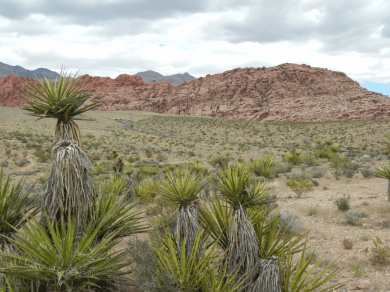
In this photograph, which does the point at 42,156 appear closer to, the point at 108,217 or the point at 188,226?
the point at 108,217

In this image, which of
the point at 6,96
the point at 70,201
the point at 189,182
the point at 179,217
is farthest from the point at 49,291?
the point at 6,96

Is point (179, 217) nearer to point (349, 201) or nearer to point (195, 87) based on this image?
point (349, 201)

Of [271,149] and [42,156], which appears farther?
[271,149]

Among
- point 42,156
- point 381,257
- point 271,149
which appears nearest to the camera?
point 381,257

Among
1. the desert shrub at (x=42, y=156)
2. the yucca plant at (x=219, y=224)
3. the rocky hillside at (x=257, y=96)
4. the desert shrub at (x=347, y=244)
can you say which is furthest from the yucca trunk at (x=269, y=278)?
the rocky hillside at (x=257, y=96)

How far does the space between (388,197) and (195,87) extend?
9073 centimetres

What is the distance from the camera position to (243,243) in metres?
3.54

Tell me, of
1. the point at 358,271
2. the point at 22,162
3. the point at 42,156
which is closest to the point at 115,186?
the point at 358,271

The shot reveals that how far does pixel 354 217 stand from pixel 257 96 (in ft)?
245

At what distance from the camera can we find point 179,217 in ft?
12.7

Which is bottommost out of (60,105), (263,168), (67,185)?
(263,168)

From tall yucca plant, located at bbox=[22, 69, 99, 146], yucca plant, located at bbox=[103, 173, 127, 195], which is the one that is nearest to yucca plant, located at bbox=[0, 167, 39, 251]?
tall yucca plant, located at bbox=[22, 69, 99, 146]

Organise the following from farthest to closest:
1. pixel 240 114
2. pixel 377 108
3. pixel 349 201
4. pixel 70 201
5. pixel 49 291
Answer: pixel 240 114 < pixel 377 108 < pixel 349 201 < pixel 70 201 < pixel 49 291

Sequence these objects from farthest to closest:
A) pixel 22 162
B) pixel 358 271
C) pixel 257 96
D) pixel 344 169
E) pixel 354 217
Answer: pixel 257 96, pixel 22 162, pixel 344 169, pixel 354 217, pixel 358 271
